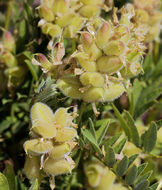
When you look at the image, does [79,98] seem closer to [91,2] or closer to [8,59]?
[91,2]

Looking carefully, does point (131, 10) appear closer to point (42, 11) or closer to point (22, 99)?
point (42, 11)

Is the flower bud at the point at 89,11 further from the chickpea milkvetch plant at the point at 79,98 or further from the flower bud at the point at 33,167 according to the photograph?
the flower bud at the point at 33,167

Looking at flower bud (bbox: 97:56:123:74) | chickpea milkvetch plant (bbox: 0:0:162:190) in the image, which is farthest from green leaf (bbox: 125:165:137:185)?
flower bud (bbox: 97:56:123:74)

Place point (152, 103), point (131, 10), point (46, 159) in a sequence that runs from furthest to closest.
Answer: point (152, 103) < point (131, 10) < point (46, 159)

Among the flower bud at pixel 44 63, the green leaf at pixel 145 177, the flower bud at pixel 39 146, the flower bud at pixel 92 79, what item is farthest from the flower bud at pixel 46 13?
the green leaf at pixel 145 177

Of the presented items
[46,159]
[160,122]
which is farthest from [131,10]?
[46,159]

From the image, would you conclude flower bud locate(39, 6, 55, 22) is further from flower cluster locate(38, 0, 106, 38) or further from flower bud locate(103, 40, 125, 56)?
flower bud locate(103, 40, 125, 56)

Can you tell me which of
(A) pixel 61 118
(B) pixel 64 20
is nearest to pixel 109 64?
(A) pixel 61 118

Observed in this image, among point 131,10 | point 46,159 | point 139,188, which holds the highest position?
point 131,10
